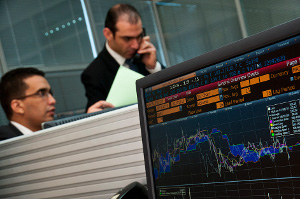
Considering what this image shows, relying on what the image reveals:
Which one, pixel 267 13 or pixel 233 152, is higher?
pixel 267 13

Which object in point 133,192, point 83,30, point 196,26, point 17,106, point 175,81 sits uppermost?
point 83,30

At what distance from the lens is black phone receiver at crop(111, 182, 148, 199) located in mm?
970

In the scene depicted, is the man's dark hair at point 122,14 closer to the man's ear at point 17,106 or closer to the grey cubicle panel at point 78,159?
the man's ear at point 17,106

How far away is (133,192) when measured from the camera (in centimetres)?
100

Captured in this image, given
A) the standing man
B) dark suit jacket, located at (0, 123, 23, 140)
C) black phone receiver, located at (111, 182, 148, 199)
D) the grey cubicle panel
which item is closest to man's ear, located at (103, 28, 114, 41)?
the standing man

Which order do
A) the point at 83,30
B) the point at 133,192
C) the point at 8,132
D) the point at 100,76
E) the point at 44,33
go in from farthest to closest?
the point at 83,30
the point at 44,33
the point at 100,76
the point at 8,132
the point at 133,192

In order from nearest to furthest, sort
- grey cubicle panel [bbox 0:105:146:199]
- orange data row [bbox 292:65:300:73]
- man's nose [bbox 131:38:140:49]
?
orange data row [bbox 292:65:300:73] → grey cubicle panel [bbox 0:105:146:199] → man's nose [bbox 131:38:140:49]

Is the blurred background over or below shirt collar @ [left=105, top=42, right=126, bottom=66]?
over

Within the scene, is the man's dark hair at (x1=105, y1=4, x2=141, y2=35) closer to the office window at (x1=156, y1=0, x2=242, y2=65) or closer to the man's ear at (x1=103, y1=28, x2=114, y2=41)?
the man's ear at (x1=103, y1=28, x2=114, y2=41)

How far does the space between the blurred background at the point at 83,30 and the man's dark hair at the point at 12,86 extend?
1510mm

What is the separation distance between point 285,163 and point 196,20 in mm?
3529

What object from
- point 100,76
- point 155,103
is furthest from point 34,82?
point 155,103

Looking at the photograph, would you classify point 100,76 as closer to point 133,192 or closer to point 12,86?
point 12,86

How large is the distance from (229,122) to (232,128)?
0.5 inches
